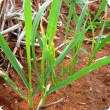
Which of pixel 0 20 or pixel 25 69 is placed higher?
pixel 0 20

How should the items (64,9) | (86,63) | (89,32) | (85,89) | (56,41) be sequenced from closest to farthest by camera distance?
(85,89)
(86,63)
(56,41)
(89,32)
(64,9)

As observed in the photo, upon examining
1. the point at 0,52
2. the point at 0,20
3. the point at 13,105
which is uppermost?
the point at 0,20

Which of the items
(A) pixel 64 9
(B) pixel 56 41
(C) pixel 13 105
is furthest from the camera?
(A) pixel 64 9

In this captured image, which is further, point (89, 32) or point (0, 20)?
point (89, 32)

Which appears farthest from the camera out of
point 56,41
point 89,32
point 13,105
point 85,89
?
point 89,32

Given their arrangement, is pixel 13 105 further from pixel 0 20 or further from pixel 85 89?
pixel 0 20

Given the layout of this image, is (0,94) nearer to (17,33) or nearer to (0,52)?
(0,52)

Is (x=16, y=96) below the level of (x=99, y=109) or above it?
above

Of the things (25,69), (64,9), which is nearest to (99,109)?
(25,69)

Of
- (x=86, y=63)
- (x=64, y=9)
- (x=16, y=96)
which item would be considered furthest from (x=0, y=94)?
(x=64, y=9)
